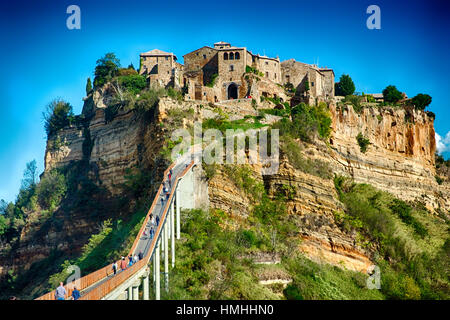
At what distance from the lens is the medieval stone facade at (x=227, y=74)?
54.7m

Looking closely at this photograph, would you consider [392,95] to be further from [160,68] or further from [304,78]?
[160,68]

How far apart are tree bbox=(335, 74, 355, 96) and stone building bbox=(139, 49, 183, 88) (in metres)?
21.5

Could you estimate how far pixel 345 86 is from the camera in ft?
222

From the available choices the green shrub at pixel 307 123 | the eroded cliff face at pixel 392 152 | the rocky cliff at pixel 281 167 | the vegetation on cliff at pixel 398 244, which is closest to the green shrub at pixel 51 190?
the rocky cliff at pixel 281 167

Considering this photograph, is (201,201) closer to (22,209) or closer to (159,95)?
(159,95)

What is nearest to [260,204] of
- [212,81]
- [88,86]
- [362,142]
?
[362,142]

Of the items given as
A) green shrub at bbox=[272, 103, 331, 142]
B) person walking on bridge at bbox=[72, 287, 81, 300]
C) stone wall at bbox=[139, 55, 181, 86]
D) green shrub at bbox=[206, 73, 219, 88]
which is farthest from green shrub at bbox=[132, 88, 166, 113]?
person walking on bridge at bbox=[72, 287, 81, 300]

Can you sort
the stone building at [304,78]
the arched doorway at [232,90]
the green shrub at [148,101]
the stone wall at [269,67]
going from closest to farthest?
1. the green shrub at [148,101]
2. the arched doorway at [232,90]
3. the stone wall at [269,67]
4. the stone building at [304,78]

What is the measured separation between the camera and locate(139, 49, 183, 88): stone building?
55.9m

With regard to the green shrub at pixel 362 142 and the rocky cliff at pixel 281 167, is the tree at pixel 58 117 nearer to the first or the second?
the rocky cliff at pixel 281 167

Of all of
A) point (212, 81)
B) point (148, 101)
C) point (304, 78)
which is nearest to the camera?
point (148, 101)

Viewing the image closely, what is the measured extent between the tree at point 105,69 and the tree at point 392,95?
108 feet

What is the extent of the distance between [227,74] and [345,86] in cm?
1851

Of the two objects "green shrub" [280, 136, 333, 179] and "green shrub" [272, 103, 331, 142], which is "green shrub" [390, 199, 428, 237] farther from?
"green shrub" [280, 136, 333, 179]
